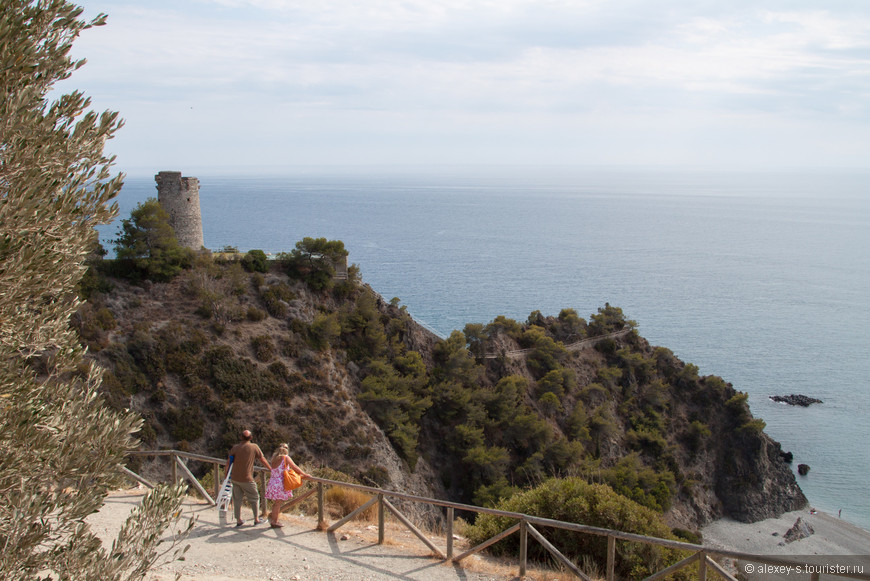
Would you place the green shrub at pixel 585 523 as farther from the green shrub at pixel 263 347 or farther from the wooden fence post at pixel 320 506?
the green shrub at pixel 263 347

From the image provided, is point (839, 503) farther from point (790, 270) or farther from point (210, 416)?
point (790, 270)

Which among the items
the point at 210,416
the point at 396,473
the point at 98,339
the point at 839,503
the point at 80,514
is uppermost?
the point at 80,514

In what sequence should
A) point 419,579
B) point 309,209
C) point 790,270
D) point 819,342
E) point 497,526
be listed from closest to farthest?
point 419,579 < point 497,526 < point 819,342 < point 790,270 < point 309,209

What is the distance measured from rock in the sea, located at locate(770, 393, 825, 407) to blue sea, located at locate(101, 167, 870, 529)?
68cm

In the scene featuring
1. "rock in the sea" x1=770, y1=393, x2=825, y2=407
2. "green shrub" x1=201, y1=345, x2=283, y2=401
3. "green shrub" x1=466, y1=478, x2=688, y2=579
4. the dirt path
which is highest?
the dirt path

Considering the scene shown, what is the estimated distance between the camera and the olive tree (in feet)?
15.7

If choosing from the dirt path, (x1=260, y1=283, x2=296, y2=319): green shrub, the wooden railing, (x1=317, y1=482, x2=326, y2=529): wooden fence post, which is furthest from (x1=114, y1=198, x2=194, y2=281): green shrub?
(x1=317, y1=482, x2=326, y2=529): wooden fence post

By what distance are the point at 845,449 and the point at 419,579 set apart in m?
53.0

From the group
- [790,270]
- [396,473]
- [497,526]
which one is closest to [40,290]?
[497,526]

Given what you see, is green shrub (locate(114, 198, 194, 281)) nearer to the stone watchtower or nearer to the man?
the stone watchtower

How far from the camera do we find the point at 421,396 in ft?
121

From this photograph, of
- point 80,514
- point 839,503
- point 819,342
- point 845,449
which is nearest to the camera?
point 80,514

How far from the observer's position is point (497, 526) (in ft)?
36.3

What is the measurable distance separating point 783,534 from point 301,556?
135 ft
